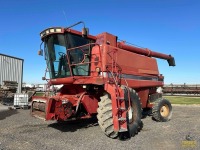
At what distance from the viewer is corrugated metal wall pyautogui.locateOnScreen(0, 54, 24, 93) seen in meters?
25.8

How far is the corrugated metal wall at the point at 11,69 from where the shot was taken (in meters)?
25.8

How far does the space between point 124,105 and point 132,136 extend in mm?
977


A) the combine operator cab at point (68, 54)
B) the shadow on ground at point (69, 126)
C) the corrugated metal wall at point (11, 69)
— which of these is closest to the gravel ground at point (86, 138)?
the shadow on ground at point (69, 126)

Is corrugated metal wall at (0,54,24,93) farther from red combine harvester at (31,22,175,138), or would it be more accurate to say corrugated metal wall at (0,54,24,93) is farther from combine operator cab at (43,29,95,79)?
combine operator cab at (43,29,95,79)

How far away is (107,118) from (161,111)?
4646 millimetres

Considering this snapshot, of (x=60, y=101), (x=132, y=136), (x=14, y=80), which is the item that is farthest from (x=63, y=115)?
(x=14, y=80)

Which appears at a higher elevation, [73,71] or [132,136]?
[73,71]

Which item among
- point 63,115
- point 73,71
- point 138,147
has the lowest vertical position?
point 138,147

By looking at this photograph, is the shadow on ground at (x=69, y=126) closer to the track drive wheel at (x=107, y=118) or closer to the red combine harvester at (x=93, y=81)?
the red combine harvester at (x=93, y=81)

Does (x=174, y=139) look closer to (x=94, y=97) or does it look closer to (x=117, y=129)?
(x=117, y=129)

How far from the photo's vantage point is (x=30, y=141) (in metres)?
7.24

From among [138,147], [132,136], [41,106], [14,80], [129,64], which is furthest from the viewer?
[14,80]

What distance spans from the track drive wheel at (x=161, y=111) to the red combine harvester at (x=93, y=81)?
4 cm

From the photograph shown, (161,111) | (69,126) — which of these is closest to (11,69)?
(69,126)
